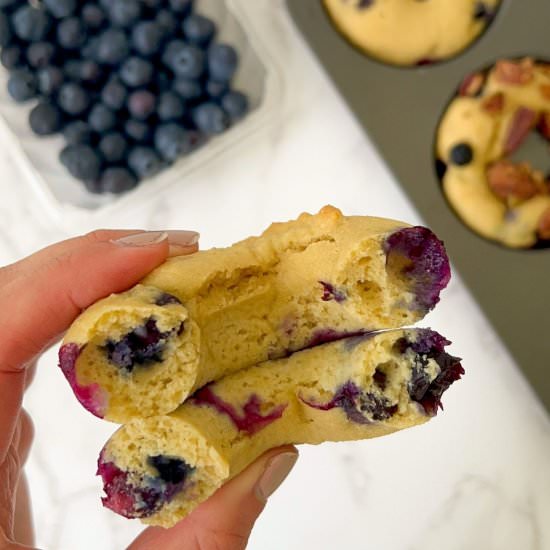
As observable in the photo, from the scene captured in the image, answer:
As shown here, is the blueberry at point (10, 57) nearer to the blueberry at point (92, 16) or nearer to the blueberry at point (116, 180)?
the blueberry at point (92, 16)

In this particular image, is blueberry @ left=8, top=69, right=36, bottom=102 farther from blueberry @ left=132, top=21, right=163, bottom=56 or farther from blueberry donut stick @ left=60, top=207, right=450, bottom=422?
blueberry donut stick @ left=60, top=207, right=450, bottom=422

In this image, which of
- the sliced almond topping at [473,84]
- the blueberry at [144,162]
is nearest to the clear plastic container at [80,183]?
the blueberry at [144,162]

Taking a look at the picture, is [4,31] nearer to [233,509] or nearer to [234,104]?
[234,104]

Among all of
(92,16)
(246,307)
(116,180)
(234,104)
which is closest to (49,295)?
(246,307)

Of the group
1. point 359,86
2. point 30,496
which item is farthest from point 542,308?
point 30,496

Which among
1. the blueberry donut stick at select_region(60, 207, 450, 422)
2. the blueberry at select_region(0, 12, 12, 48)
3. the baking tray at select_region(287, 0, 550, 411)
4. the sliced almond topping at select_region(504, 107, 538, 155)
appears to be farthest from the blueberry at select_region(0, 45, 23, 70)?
the sliced almond topping at select_region(504, 107, 538, 155)

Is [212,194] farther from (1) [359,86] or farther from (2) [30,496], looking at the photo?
(2) [30,496]
